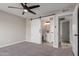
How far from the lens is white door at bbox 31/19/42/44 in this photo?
629 centimetres

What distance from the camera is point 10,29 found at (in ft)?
18.3

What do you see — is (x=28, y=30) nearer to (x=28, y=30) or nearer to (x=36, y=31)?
(x=28, y=30)

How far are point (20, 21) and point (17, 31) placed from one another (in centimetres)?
97

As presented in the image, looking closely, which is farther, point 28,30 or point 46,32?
point 46,32

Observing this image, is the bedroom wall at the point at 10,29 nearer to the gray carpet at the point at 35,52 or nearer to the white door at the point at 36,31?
the white door at the point at 36,31

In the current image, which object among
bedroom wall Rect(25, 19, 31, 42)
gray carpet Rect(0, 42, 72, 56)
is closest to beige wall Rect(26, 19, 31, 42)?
bedroom wall Rect(25, 19, 31, 42)

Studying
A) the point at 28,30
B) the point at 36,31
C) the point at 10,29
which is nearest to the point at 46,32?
the point at 36,31

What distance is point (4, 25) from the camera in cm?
506

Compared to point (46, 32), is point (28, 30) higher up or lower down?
higher up

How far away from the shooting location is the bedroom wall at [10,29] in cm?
495

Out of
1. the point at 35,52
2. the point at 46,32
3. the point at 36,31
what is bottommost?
the point at 35,52

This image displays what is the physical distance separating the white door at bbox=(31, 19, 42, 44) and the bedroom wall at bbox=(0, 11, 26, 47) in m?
0.89

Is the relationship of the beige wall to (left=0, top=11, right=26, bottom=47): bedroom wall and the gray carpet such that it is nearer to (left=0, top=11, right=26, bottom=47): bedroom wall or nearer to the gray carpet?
(left=0, top=11, right=26, bottom=47): bedroom wall

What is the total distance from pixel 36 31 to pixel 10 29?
2097mm
